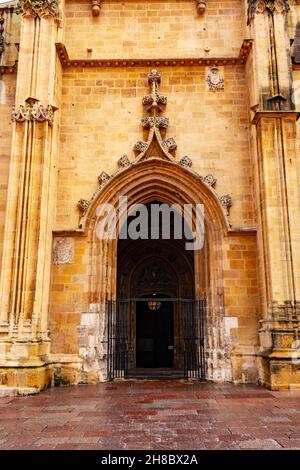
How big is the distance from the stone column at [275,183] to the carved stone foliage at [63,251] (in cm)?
438

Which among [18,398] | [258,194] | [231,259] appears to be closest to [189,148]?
[258,194]

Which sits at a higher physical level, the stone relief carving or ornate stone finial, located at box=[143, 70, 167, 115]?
ornate stone finial, located at box=[143, 70, 167, 115]

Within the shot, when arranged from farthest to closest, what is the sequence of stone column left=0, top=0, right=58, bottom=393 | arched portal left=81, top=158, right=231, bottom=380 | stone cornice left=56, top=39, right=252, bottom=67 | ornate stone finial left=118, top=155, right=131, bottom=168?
1. stone cornice left=56, top=39, right=252, bottom=67
2. ornate stone finial left=118, top=155, right=131, bottom=168
3. arched portal left=81, top=158, right=231, bottom=380
4. stone column left=0, top=0, right=58, bottom=393

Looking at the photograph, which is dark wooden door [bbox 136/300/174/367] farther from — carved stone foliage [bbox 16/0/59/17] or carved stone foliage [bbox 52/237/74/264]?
carved stone foliage [bbox 16/0/59/17]

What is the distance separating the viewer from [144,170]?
10.8 meters

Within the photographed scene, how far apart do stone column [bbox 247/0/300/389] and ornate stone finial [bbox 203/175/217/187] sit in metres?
1.00

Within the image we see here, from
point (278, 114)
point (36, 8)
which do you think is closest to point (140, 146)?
point (278, 114)

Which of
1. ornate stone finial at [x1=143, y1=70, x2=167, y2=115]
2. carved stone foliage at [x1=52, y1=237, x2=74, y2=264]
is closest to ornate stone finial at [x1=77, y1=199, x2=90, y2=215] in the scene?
carved stone foliage at [x1=52, y1=237, x2=74, y2=264]

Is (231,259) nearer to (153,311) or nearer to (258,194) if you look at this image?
(258,194)

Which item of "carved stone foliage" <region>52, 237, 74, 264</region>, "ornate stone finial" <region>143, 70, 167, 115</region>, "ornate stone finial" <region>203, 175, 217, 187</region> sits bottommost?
"carved stone foliage" <region>52, 237, 74, 264</region>

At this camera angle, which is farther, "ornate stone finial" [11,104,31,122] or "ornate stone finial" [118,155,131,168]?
"ornate stone finial" [118,155,131,168]

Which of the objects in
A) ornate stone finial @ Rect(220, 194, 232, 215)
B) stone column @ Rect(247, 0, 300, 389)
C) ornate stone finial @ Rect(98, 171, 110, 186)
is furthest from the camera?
ornate stone finial @ Rect(98, 171, 110, 186)

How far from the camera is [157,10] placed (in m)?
11.7

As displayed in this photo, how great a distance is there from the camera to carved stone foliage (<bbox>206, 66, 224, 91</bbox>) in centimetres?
1123
